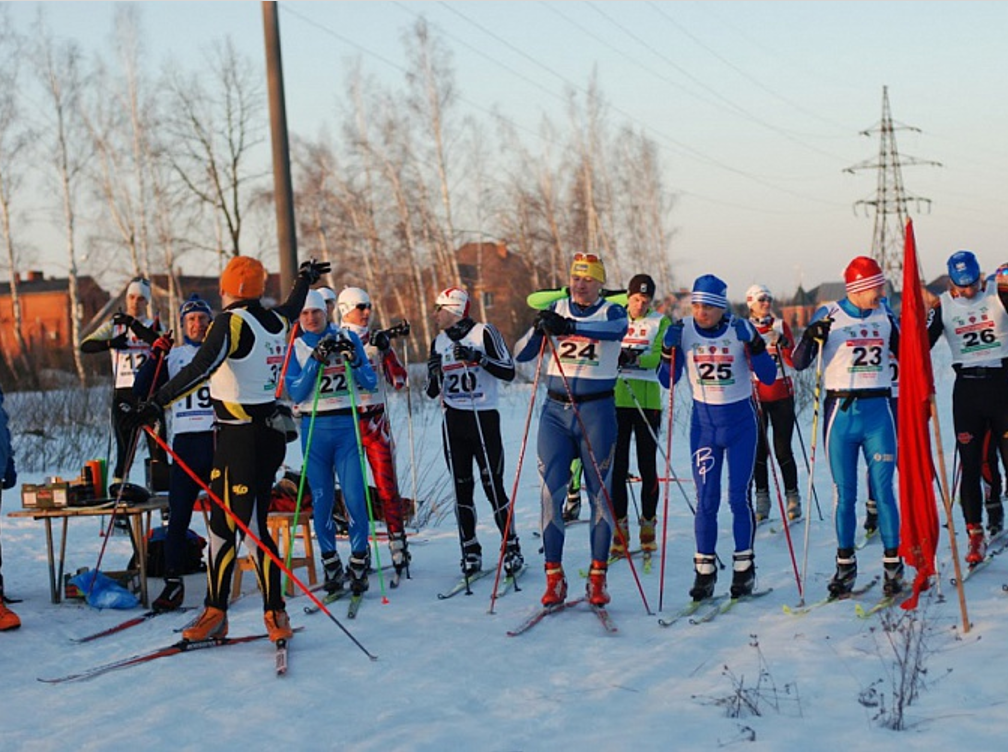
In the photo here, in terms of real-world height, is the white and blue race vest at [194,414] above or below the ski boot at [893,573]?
above

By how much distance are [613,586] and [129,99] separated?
96.7ft

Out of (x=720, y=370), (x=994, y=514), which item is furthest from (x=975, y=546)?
(x=720, y=370)

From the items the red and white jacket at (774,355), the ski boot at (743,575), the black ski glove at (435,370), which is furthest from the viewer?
the red and white jacket at (774,355)

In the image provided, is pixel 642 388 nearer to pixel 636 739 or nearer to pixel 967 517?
pixel 967 517

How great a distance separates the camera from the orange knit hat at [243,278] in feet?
22.2

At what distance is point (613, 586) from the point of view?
8.44m

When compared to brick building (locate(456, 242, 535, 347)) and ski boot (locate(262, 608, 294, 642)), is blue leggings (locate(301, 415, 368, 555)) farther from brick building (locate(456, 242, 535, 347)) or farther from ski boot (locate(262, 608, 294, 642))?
brick building (locate(456, 242, 535, 347))

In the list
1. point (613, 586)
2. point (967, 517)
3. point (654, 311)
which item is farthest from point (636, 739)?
point (654, 311)

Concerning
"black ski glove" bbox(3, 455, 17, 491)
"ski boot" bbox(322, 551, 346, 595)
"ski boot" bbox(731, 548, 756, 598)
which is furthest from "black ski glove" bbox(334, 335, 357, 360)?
"ski boot" bbox(731, 548, 756, 598)

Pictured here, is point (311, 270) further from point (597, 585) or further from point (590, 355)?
point (597, 585)

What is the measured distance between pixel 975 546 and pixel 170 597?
5.73 m

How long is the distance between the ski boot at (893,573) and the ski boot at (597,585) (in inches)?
70.5

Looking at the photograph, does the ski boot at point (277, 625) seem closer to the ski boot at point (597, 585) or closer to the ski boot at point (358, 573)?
→ the ski boot at point (358, 573)

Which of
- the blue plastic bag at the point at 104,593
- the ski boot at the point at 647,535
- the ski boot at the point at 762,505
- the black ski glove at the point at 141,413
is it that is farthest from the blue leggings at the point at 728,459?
the blue plastic bag at the point at 104,593
